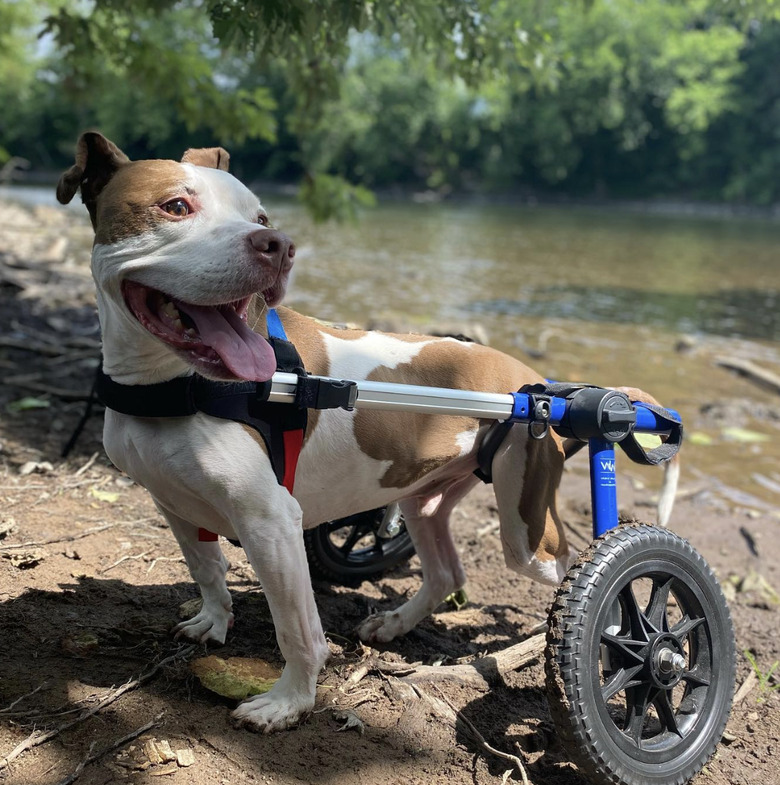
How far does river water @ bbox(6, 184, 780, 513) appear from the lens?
289 inches

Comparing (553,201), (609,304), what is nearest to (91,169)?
(609,304)

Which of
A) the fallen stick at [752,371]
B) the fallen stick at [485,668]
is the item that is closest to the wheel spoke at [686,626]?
the fallen stick at [485,668]

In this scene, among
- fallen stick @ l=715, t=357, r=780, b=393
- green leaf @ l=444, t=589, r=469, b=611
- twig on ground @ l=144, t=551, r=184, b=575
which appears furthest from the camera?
fallen stick @ l=715, t=357, r=780, b=393

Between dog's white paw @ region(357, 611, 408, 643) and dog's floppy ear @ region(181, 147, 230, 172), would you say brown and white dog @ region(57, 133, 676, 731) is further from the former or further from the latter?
dog's white paw @ region(357, 611, 408, 643)

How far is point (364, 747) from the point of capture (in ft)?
8.25

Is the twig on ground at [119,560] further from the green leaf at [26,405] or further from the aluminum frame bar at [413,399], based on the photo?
the green leaf at [26,405]

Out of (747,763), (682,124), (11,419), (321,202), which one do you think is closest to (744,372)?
(321,202)

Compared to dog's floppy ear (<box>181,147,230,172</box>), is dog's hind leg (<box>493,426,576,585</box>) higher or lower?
lower

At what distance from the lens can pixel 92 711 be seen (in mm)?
2422

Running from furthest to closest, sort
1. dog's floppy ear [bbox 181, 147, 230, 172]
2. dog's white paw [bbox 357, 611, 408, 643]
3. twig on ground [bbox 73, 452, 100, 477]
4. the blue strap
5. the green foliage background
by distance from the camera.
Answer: the green foliage background → twig on ground [bbox 73, 452, 100, 477] → dog's white paw [bbox 357, 611, 408, 643] → dog's floppy ear [bbox 181, 147, 230, 172] → the blue strap

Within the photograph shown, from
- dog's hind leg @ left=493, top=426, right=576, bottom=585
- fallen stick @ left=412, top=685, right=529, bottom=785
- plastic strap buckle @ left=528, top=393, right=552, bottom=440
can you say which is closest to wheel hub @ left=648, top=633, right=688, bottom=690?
fallen stick @ left=412, top=685, right=529, bottom=785

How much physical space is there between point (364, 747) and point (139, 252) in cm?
168

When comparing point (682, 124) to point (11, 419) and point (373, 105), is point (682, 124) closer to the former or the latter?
point (373, 105)

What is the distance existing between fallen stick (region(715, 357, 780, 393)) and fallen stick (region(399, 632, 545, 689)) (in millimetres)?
6467
